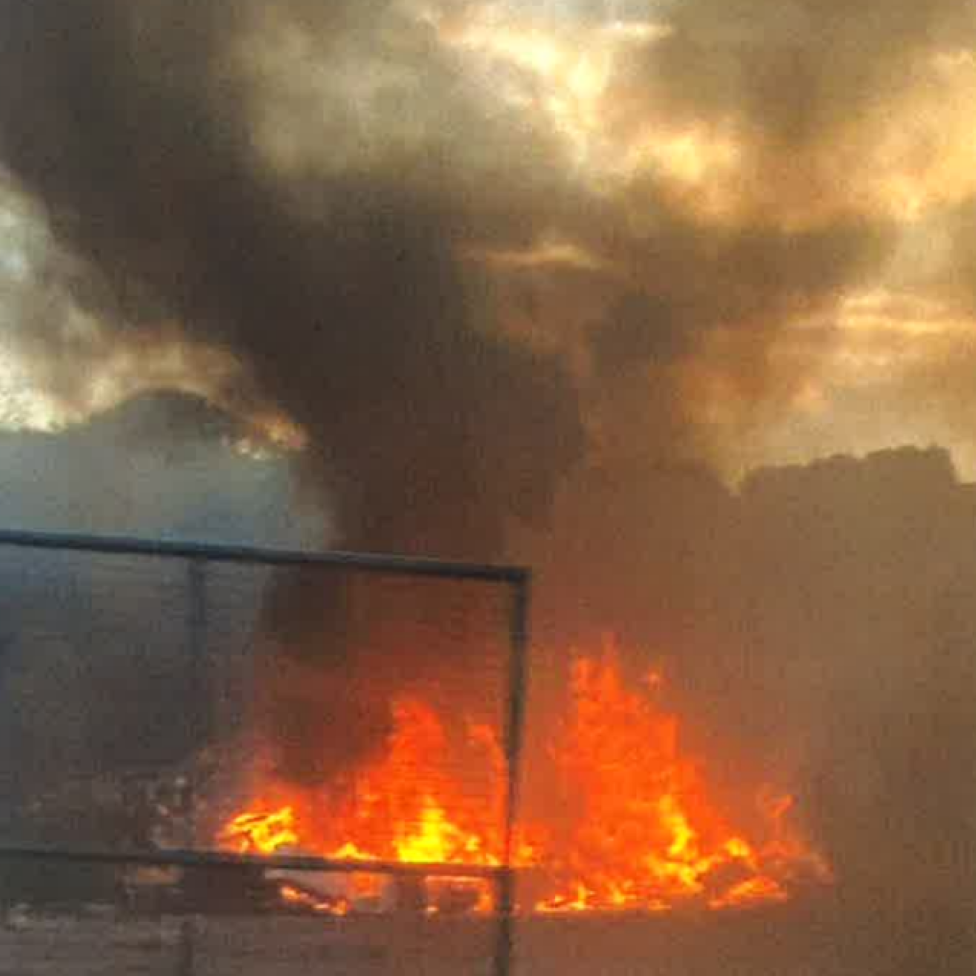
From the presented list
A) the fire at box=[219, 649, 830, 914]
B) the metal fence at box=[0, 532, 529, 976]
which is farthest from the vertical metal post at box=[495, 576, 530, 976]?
the fire at box=[219, 649, 830, 914]

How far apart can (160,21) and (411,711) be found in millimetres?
1334

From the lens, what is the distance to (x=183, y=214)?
9.13 ft

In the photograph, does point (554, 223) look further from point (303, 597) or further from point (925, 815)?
point (925, 815)

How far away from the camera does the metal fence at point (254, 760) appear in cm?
259

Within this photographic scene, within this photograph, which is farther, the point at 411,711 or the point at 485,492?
the point at 485,492

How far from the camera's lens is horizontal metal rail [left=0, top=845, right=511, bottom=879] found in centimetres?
260

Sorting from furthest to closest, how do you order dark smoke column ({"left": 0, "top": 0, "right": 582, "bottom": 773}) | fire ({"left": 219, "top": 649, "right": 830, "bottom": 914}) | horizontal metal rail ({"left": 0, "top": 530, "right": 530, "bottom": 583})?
fire ({"left": 219, "top": 649, "right": 830, "bottom": 914}) < dark smoke column ({"left": 0, "top": 0, "right": 582, "bottom": 773}) < horizontal metal rail ({"left": 0, "top": 530, "right": 530, "bottom": 583})

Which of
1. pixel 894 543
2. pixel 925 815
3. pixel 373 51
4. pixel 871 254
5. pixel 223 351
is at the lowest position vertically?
pixel 925 815

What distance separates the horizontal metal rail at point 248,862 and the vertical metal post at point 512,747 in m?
0.04

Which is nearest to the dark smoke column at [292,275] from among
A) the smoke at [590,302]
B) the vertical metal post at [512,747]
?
the smoke at [590,302]

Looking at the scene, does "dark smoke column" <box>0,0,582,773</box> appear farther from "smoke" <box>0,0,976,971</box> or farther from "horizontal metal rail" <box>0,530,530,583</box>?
"horizontal metal rail" <box>0,530,530,583</box>

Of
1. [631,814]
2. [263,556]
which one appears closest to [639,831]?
[631,814]

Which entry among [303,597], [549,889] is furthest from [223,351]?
[549,889]

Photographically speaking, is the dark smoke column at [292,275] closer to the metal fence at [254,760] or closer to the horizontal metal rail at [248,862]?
the metal fence at [254,760]
